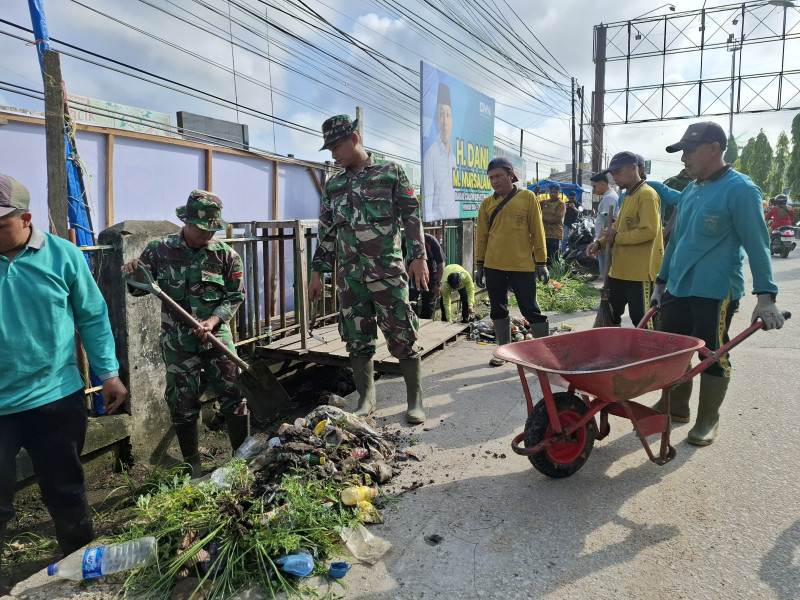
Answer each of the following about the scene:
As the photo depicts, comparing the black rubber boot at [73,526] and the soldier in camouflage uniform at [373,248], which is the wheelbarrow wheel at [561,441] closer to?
the soldier in camouflage uniform at [373,248]

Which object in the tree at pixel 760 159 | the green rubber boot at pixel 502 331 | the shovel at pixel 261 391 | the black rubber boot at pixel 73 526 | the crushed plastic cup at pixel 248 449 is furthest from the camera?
the tree at pixel 760 159

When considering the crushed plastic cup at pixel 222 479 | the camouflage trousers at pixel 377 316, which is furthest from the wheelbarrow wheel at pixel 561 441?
the crushed plastic cup at pixel 222 479

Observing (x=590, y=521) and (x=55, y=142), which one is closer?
(x=590, y=521)

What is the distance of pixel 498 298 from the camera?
5113 mm

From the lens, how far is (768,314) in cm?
285

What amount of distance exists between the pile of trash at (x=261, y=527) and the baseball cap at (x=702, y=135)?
2648mm

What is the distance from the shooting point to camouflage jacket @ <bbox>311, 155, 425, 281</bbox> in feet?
11.9

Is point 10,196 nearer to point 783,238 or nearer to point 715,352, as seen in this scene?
point 715,352

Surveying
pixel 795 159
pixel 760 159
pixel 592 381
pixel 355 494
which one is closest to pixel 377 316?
pixel 355 494

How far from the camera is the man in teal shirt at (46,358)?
2146 millimetres

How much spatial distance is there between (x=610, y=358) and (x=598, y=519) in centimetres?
98

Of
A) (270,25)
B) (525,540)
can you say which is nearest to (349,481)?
(525,540)

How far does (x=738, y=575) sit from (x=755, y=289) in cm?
158

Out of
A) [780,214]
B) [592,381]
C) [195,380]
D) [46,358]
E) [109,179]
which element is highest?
[780,214]
